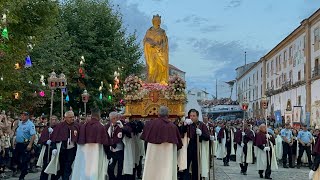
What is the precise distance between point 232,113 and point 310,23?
26.8 meters

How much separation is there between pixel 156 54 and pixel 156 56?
0.07m

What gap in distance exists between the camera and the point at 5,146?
15.7m

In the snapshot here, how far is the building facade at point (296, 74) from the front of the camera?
42.8 metres

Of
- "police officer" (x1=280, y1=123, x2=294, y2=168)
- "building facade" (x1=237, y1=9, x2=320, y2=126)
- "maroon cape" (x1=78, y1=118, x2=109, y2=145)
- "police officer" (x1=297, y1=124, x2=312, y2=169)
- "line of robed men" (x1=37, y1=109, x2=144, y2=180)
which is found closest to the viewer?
"maroon cape" (x1=78, y1=118, x2=109, y2=145)

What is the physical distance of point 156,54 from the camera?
55.5 ft

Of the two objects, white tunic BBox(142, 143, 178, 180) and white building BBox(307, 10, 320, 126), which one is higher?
white building BBox(307, 10, 320, 126)

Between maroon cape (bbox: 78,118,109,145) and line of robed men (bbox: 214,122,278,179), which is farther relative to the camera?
line of robed men (bbox: 214,122,278,179)

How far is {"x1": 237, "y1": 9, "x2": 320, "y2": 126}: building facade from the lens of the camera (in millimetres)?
42750

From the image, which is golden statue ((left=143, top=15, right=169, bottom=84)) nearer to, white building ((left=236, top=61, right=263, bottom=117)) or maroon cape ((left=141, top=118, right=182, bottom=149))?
maroon cape ((left=141, top=118, right=182, bottom=149))

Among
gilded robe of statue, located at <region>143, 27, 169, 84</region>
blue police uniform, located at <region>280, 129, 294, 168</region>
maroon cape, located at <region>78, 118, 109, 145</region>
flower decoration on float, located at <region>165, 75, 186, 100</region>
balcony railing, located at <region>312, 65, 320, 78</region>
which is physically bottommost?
blue police uniform, located at <region>280, 129, 294, 168</region>

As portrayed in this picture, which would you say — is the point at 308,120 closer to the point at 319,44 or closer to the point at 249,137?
the point at 319,44

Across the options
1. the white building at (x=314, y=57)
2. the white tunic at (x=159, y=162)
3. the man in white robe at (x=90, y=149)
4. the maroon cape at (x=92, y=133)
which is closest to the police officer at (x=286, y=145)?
the white tunic at (x=159, y=162)

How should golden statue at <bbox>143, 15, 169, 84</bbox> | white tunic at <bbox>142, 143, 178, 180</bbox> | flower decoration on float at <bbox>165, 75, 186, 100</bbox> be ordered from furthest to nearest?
golden statue at <bbox>143, 15, 169, 84</bbox>
flower decoration on float at <bbox>165, 75, 186, 100</bbox>
white tunic at <bbox>142, 143, 178, 180</bbox>

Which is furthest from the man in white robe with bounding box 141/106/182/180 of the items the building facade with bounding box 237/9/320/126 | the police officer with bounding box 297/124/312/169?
the building facade with bounding box 237/9/320/126
